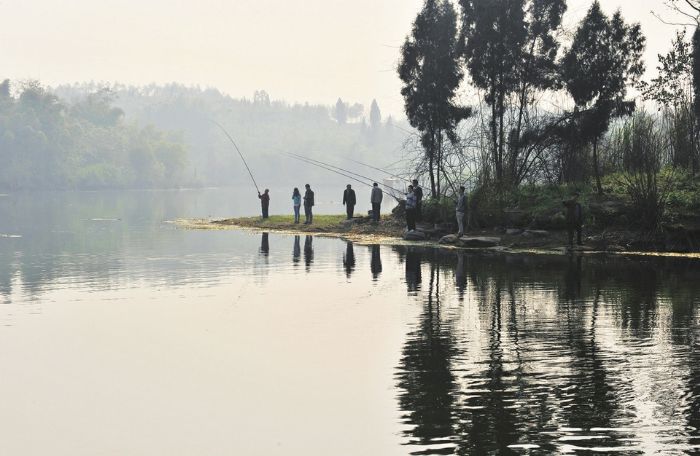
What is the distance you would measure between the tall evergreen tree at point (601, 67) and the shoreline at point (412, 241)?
5.98 meters

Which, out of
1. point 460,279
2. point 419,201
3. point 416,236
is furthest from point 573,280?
point 419,201

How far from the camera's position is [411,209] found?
35688 millimetres

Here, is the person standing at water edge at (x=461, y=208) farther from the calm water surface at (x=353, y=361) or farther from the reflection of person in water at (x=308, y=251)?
the calm water surface at (x=353, y=361)

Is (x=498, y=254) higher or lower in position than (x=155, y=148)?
lower

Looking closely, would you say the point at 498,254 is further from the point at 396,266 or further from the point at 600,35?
the point at 600,35

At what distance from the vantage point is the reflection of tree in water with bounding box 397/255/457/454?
386 inches

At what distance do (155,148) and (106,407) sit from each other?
160 meters

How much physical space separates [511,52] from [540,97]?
7.73ft

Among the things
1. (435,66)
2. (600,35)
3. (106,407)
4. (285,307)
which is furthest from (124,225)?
(106,407)

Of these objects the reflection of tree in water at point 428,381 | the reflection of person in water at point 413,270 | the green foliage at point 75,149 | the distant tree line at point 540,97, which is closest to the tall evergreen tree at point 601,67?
the distant tree line at point 540,97

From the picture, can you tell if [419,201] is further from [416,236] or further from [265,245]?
[265,245]

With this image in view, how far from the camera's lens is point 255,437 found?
32.0ft

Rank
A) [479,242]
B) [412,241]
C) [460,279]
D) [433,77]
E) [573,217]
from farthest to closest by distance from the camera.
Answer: [433,77], [412,241], [479,242], [573,217], [460,279]

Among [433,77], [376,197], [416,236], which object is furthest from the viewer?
[433,77]
